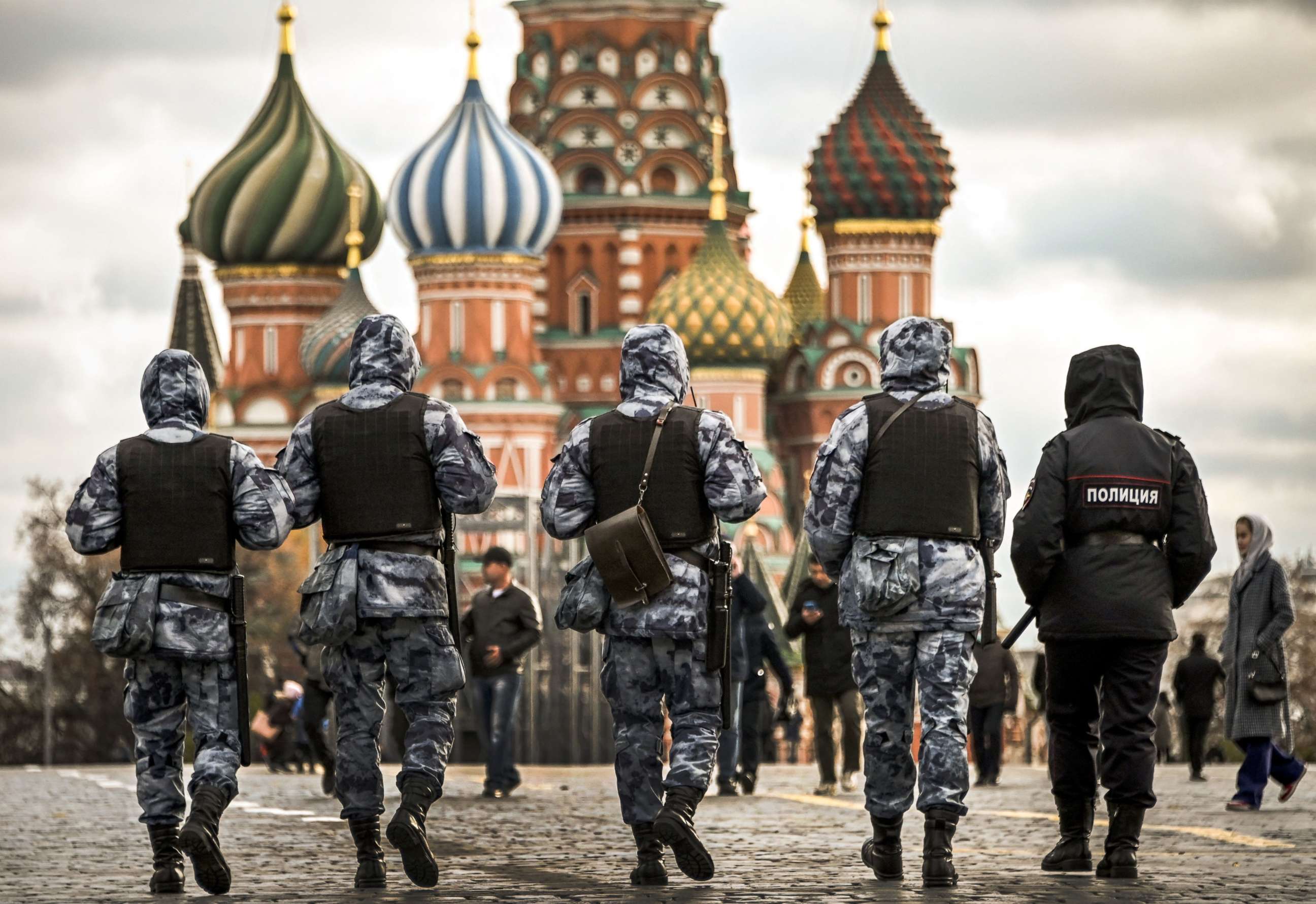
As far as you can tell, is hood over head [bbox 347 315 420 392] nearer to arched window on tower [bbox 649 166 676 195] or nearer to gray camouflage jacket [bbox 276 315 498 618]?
gray camouflage jacket [bbox 276 315 498 618]

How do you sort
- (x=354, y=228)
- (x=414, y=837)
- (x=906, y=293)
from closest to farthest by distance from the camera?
(x=414, y=837) → (x=906, y=293) → (x=354, y=228)

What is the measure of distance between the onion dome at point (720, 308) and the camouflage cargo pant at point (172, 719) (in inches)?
2204

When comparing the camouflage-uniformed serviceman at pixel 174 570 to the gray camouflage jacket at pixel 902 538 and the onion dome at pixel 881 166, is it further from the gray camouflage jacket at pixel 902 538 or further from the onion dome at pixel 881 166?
the onion dome at pixel 881 166

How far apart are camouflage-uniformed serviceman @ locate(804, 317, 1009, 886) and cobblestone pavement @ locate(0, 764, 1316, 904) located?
0.38 m

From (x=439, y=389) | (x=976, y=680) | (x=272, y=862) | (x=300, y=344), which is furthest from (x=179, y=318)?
(x=272, y=862)

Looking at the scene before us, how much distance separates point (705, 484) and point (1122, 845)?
1.83 metres

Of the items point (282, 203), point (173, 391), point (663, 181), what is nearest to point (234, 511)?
point (173, 391)

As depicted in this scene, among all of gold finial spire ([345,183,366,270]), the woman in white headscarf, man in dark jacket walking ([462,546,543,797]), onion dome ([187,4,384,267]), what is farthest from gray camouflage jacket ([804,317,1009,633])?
onion dome ([187,4,384,267])

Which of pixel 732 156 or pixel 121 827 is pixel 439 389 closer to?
pixel 732 156

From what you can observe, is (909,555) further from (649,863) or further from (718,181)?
(718,181)

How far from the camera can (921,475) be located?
1148 centimetres

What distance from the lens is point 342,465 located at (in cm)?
1170

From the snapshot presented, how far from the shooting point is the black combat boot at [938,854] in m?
11.1

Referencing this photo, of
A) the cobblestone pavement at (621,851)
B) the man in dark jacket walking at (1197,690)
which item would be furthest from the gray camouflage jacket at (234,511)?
the man in dark jacket walking at (1197,690)
